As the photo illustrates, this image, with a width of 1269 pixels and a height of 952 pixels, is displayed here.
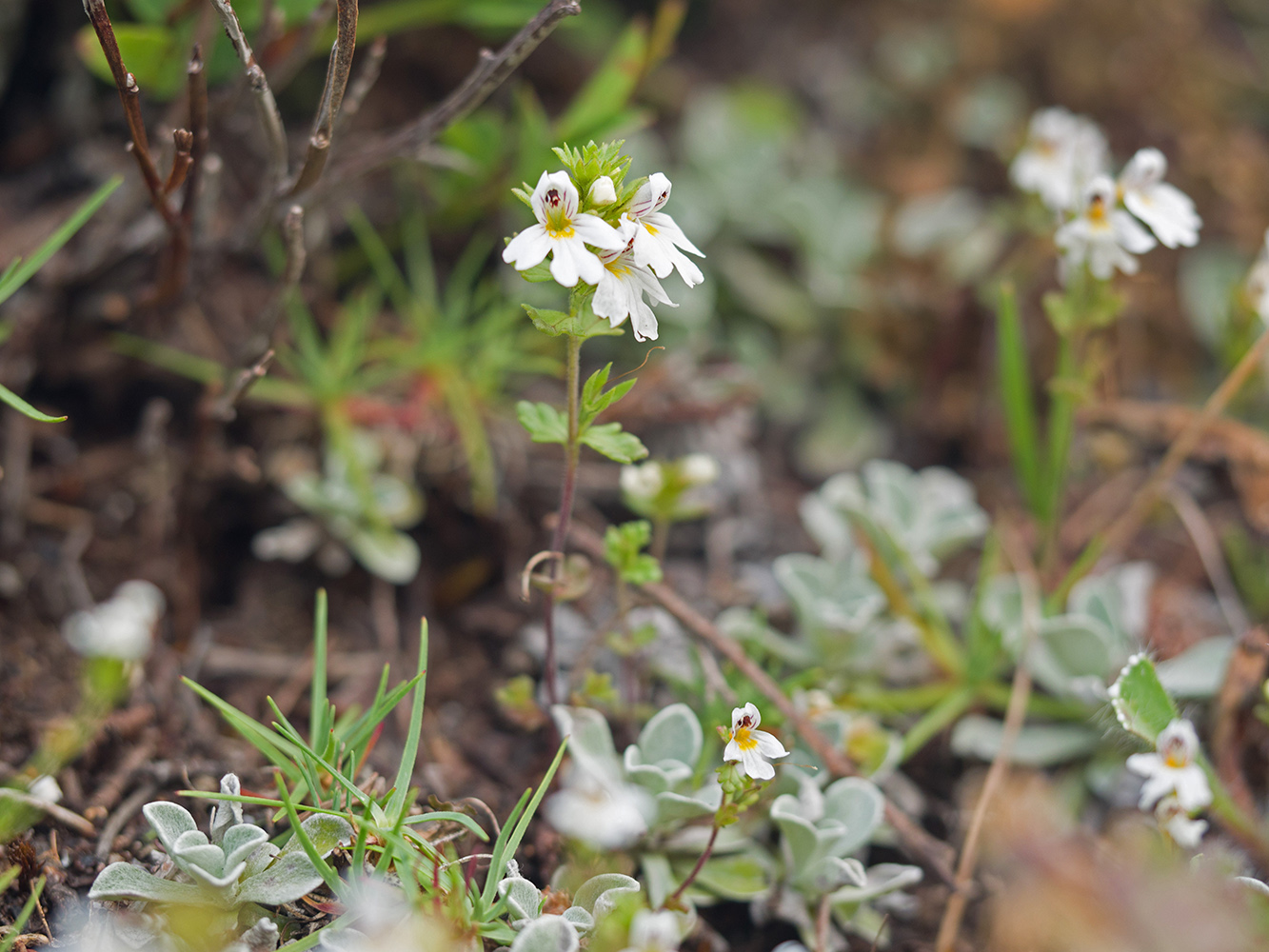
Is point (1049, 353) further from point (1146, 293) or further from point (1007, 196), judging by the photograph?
point (1007, 196)

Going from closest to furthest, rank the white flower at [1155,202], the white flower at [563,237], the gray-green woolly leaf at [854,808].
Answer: the white flower at [563,237]
the gray-green woolly leaf at [854,808]
the white flower at [1155,202]

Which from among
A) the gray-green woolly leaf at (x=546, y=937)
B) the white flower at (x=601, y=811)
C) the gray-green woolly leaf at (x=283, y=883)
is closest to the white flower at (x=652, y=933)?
the gray-green woolly leaf at (x=546, y=937)

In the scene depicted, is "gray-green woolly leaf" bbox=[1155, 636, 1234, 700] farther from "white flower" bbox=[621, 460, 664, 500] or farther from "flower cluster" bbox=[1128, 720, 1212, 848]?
"white flower" bbox=[621, 460, 664, 500]

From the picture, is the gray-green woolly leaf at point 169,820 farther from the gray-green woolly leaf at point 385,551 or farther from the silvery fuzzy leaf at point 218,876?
the gray-green woolly leaf at point 385,551

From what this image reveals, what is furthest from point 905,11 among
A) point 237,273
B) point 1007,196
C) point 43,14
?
point 43,14

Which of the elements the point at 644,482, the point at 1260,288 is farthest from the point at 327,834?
the point at 1260,288

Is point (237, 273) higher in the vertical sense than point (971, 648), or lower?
higher
